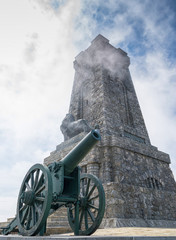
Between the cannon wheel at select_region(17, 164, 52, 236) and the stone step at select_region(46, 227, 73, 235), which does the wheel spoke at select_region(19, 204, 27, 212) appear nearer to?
the cannon wheel at select_region(17, 164, 52, 236)

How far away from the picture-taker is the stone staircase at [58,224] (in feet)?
15.6

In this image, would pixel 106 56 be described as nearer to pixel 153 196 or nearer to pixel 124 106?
pixel 124 106

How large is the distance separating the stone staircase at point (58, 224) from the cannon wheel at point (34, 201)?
4.20ft

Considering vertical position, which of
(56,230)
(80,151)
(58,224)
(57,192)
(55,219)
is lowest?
(56,230)

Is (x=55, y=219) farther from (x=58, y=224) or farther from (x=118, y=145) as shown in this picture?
(x=118, y=145)

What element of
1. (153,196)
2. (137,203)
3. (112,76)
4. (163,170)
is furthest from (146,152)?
(112,76)

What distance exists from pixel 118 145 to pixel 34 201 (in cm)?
564

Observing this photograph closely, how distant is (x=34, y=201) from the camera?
139 inches

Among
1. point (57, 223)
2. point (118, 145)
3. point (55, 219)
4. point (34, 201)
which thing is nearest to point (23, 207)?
point (34, 201)

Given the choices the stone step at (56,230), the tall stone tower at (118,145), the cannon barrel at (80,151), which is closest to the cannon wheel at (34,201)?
the cannon barrel at (80,151)

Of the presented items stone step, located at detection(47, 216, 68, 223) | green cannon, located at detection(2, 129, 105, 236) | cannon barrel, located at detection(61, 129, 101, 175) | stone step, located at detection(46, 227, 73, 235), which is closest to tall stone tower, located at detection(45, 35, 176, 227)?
stone step, located at detection(47, 216, 68, 223)

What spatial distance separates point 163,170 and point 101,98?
5287 millimetres

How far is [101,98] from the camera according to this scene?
11.5m

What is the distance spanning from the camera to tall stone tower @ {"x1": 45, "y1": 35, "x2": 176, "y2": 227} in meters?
6.95
